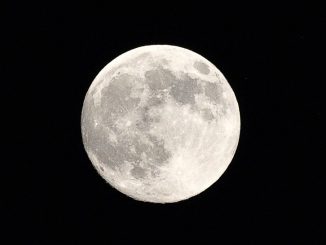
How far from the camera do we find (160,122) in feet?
14.4

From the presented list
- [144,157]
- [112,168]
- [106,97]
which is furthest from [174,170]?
[106,97]

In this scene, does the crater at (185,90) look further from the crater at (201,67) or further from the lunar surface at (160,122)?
the crater at (201,67)

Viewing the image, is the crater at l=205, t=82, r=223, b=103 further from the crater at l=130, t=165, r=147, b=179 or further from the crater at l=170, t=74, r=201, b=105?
the crater at l=130, t=165, r=147, b=179

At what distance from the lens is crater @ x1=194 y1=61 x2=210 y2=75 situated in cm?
472

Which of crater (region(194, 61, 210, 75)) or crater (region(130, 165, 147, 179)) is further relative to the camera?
crater (region(194, 61, 210, 75))

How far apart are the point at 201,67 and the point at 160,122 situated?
30.2 inches

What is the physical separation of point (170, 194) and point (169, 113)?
0.92 meters

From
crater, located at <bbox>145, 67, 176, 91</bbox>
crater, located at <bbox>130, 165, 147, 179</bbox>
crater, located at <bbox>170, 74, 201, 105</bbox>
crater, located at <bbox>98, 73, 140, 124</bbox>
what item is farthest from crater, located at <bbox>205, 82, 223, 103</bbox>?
crater, located at <bbox>130, 165, 147, 179</bbox>

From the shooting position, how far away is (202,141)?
14.9 feet

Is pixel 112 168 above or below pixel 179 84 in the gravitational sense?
below

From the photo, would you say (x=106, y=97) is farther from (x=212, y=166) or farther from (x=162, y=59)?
(x=212, y=166)

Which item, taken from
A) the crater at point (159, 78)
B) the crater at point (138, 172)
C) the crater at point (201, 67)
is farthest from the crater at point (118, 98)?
the crater at point (201, 67)

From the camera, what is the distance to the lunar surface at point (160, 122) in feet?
14.5

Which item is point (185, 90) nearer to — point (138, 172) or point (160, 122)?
point (160, 122)
